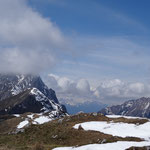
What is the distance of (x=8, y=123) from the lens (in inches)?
5546

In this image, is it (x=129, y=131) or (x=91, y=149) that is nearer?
(x=91, y=149)

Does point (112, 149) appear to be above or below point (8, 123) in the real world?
above

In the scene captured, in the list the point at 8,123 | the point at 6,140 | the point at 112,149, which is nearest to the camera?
the point at 112,149

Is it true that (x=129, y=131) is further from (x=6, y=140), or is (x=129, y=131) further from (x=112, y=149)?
(x=6, y=140)

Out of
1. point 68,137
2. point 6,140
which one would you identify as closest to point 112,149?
point 68,137

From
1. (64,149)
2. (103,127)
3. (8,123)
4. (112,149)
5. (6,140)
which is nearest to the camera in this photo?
(112,149)

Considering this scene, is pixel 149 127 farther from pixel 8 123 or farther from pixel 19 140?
pixel 8 123

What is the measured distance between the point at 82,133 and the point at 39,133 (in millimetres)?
11866

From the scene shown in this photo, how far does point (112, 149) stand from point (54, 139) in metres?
21.4

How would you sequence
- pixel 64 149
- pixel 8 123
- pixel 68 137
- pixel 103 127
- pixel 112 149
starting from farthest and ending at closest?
pixel 8 123, pixel 103 127, pixel 68 137, pixel 64 149, pixel 112 149

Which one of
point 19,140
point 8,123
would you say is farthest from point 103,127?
point 8,123

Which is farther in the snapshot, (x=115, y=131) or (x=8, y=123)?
(x=8, y=123)

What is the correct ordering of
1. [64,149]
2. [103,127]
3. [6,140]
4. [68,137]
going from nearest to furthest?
[64,149] < [68,137] < [6,140] < [103,127]

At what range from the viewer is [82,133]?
5334 cm
